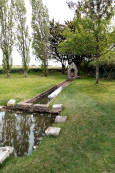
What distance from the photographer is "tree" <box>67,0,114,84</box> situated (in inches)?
550

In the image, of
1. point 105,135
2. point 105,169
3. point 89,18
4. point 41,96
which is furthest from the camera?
point 89,18

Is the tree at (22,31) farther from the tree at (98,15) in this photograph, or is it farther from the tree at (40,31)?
the tree at (98,15)

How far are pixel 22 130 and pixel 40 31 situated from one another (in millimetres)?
27396

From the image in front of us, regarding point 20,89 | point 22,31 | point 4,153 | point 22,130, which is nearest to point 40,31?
point 22,31

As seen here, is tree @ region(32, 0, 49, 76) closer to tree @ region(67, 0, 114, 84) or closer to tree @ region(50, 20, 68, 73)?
tree @ region(50, 20, 68, 73)

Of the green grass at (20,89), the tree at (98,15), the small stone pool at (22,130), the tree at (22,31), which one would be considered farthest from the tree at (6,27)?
the small stone pool at (22,130)

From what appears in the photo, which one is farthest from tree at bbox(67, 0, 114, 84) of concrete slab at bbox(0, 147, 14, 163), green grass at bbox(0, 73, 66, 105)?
concrete slab at bbox(0, 147, 14, 163)

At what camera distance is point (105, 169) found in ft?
11.0

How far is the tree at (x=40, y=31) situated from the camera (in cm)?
2762

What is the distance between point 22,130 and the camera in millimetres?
6172

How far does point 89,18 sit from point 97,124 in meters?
12.7

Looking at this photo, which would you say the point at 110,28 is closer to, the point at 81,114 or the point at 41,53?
the point at 81,114

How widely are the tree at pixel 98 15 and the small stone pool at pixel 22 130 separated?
11.6m

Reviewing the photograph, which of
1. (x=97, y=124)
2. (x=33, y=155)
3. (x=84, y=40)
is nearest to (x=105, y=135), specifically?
(x=97, y=124)
